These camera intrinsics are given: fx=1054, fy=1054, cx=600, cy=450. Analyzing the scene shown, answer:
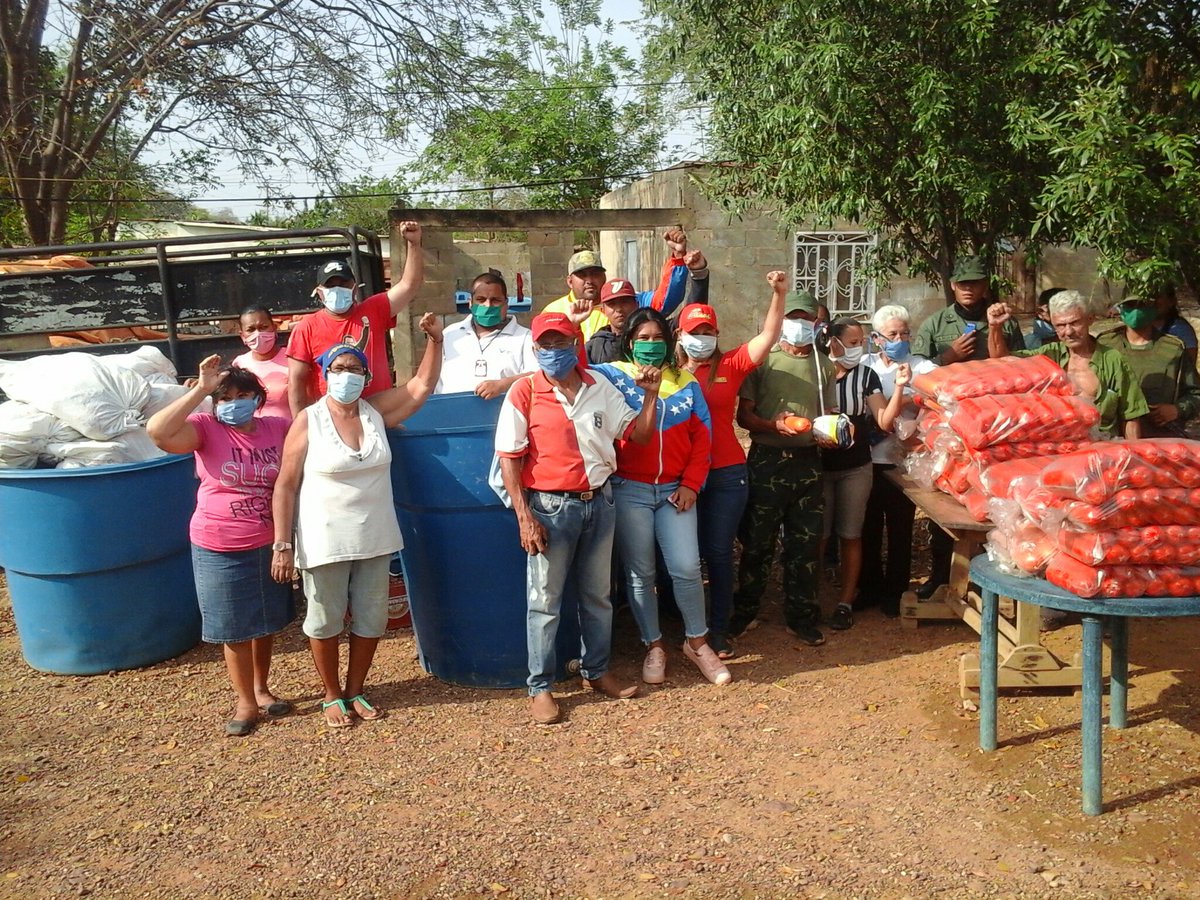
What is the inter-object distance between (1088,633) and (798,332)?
220 cm

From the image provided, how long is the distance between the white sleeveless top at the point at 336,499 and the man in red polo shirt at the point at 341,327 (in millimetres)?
619

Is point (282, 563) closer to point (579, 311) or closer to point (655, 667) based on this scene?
point (655, 667)

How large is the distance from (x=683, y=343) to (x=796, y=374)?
0.66 meters

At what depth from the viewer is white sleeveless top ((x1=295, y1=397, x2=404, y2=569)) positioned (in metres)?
4.52

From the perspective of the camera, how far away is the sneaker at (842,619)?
19.0 feet

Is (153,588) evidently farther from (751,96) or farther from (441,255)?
(441,255)

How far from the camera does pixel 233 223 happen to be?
115 feet

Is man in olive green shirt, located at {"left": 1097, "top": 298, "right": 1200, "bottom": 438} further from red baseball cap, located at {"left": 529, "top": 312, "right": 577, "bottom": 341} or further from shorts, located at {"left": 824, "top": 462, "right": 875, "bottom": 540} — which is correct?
red baseball cap, located at {"left": 529, "top": 312, "right": 577, "bottom": 341}

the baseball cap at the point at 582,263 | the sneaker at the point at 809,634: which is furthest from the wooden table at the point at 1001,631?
the baseball cap at the point at 582,263

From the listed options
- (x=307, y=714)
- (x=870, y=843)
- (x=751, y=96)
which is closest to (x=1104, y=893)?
(x=870, y=843)

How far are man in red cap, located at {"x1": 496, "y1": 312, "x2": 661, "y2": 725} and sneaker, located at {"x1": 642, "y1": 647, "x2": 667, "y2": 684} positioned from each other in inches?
21.6

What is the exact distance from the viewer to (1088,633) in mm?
3682

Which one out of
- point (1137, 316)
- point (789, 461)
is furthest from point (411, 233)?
point (1137, 316)

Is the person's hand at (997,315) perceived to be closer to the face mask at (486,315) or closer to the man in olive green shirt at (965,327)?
the man in olive green shirt at (965,327)
